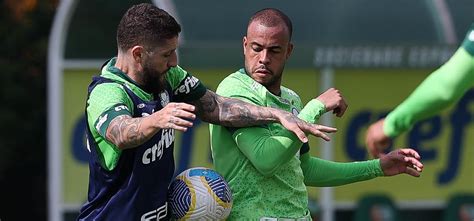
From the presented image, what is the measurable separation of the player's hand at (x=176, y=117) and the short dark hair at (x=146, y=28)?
0.51 metres

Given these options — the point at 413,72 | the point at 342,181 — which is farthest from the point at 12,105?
the point at 342,181

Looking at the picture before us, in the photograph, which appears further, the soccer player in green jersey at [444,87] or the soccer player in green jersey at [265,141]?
the soccer player in green jersey at [265,141]

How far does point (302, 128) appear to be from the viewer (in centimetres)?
541

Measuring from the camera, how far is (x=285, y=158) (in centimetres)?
552

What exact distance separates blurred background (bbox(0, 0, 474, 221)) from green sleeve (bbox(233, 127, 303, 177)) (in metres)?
4.61

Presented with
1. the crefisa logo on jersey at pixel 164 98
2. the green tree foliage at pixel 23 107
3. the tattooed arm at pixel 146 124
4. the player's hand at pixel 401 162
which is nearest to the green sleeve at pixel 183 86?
the crefisa logo on jersey at pixel 164 98

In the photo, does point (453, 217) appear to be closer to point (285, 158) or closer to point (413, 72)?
point (413, 72)

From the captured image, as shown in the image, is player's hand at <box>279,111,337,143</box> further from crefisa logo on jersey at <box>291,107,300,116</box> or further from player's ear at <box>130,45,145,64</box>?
player's ear at <box>130,45,145,64</box>

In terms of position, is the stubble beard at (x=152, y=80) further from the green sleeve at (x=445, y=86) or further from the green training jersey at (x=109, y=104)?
the green sleeve at (x=445, y=86)

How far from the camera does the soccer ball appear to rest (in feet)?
17.9

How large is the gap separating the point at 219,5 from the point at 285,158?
520 centimetres

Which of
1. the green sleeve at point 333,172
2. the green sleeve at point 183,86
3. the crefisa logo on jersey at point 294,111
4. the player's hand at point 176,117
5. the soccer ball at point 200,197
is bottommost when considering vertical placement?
the soccer ball at point 200,197

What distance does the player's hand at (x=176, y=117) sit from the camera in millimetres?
4785

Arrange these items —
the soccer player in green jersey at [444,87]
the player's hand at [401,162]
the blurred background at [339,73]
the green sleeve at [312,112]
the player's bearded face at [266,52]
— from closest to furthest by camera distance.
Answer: the soccer player in green jersey at [444,87]
the green sleeve at [312,112]
the player's bearded face at [266,52]
the player's hand at [401,162]
the blurred background at [339,73]
